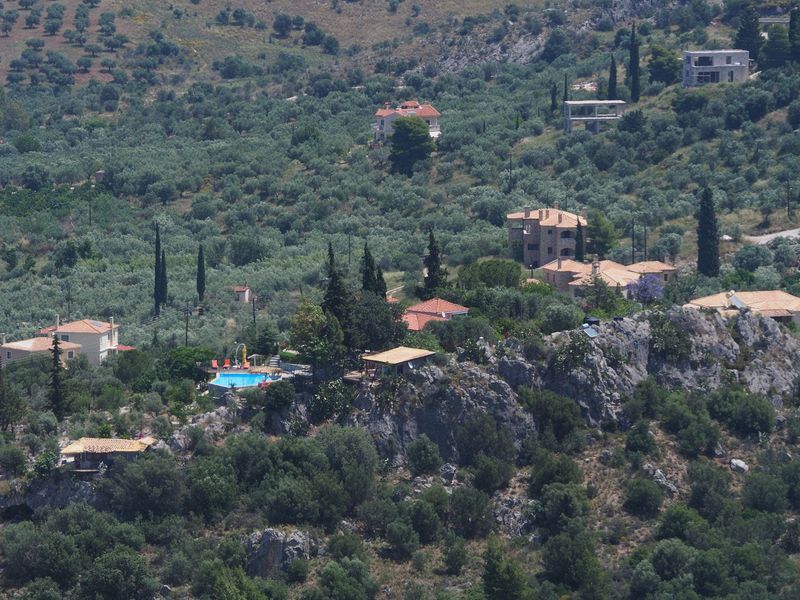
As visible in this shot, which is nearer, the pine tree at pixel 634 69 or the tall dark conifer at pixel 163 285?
the tall dark conifer at pixel 163 285

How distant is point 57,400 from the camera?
85250 mm

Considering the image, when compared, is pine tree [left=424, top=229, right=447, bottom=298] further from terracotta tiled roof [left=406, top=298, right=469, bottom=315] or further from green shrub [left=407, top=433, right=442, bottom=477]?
green shrub [left=407, top=433, right=442, bottom=477]

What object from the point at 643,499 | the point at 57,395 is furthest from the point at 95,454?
the point at 643,499

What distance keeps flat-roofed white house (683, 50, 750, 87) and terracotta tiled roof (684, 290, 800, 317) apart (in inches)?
1778

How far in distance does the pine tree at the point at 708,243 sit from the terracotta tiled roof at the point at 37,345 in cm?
2944

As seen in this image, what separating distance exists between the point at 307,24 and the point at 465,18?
16481 millimetres

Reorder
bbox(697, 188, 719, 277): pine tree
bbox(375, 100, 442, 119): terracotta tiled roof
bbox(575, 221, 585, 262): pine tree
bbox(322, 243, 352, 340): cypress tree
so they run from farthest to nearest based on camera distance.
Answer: bbox(375, 100, 442, 119): terracotta tiled roof
bbox(575, 221, 585, 262): pine tree
bbox(697, 188, 719, 277): pine tree
bbox(322, 243, 352, 340): cypress tree

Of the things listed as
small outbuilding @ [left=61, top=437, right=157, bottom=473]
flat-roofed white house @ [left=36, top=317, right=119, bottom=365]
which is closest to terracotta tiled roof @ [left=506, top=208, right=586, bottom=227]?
flat-roofed white house @ [left=36, top=317, right=119, bottom=365]

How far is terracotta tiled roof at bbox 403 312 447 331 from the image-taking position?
8856 cm

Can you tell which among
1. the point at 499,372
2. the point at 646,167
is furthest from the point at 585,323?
the point at 646,167

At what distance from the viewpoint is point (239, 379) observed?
86.6 m

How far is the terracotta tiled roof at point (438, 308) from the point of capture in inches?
3584

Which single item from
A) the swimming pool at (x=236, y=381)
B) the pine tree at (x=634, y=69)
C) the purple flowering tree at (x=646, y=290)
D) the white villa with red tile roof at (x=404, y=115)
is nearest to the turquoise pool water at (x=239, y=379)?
the swimming pool at (x=236, y=381)

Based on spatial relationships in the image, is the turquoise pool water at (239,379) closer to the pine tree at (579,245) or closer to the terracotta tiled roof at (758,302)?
the terracotta tiled roof at (758,302)
